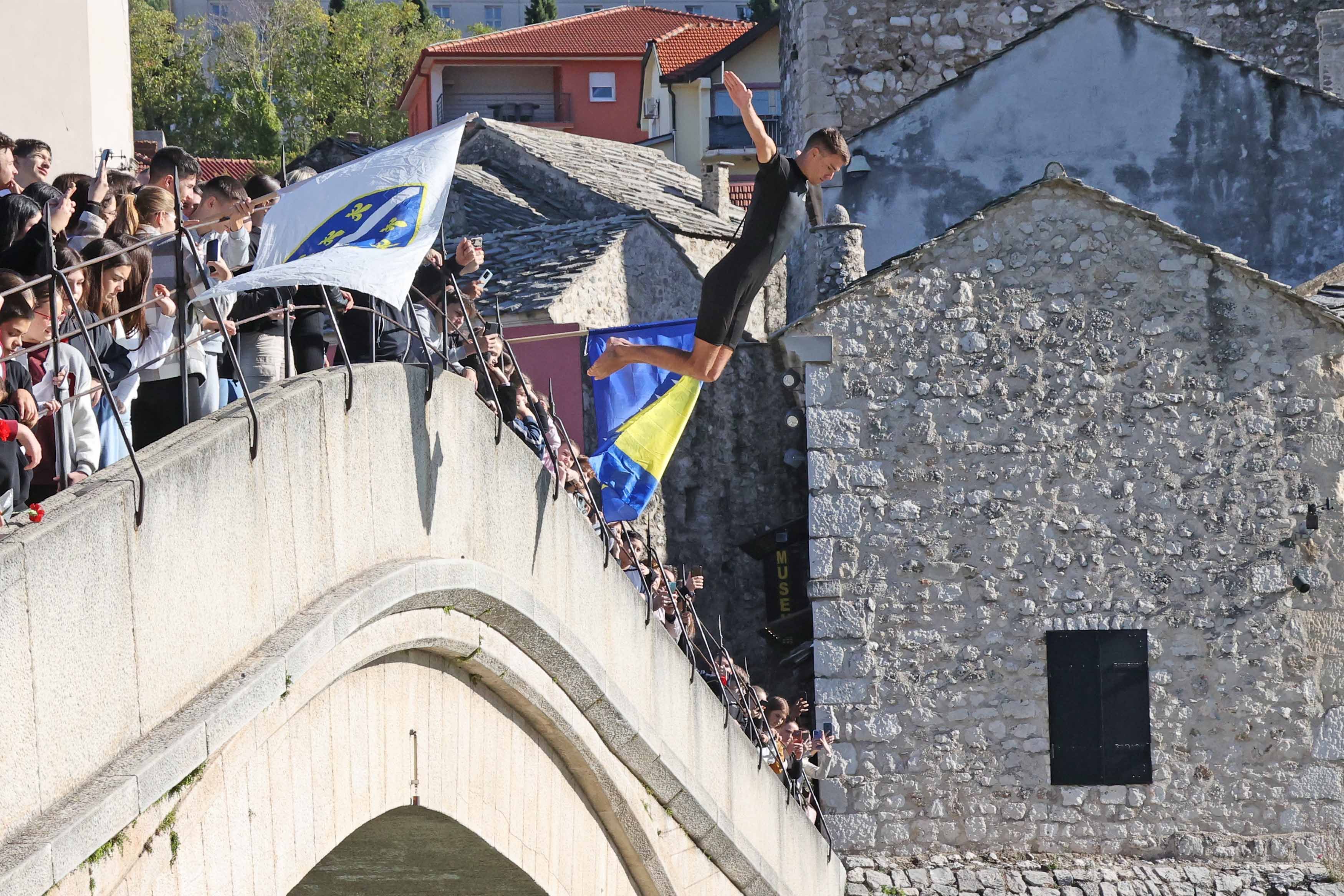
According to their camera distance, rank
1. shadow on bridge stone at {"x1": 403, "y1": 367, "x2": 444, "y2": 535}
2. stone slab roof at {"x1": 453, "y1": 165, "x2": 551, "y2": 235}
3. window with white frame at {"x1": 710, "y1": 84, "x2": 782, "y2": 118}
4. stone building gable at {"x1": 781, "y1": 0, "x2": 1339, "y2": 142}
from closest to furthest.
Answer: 1. shadow on bridge stone at {"x1": 403, "y1": 367, "x2": 444, "y2": 535}
2. stone building gable at {"x1": 781, "y1": 0, "x2": 1339, "y2": 142}
3. stone slab roof at {"x1": 453, "y1": 165, "x2": 551, "y2": 235}
4. window with white frame at {"x1": 710, "y1": 84, "x2": 782, "y2": 118}

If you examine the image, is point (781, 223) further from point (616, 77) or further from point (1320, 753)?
point (616, 77)

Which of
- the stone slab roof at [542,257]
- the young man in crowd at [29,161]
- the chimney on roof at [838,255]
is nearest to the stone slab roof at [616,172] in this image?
the stone slab roof at [542,257]

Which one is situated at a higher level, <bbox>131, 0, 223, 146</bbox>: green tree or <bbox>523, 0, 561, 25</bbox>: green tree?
<bbox>523, 0, 561, 25</bbox>: green tree

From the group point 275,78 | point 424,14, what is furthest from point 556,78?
point 424,14

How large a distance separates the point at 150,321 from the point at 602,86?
144 feet

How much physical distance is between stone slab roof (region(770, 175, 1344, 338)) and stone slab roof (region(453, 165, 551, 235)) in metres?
6.51

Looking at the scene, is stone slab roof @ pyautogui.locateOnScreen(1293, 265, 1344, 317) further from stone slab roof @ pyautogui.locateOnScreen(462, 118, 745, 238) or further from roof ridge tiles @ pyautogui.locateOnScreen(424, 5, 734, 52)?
roof ridge tiles @ pyautogui.locateOnScreen(424, 5, 734, 52)

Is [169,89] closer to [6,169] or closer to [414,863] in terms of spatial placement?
[414,863]

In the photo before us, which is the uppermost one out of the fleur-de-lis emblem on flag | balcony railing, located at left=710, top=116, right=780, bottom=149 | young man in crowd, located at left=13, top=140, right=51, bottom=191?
balcony railing, located at left=710, top=116, right=780, bottom=149

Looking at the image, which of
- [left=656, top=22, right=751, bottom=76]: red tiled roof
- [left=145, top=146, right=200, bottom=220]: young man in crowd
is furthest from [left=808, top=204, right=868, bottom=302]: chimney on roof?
[left=656, top=22, right=751, bottom=76]: red tiled roof

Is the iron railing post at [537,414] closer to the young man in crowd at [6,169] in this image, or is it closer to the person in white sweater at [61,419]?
the young man in crowd at [6,169]

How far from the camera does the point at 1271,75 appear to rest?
16109 millimetres

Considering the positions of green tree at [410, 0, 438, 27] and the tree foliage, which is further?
green tree at [410, 0, 438, 27]

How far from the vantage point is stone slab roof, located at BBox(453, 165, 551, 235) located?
19.7m
